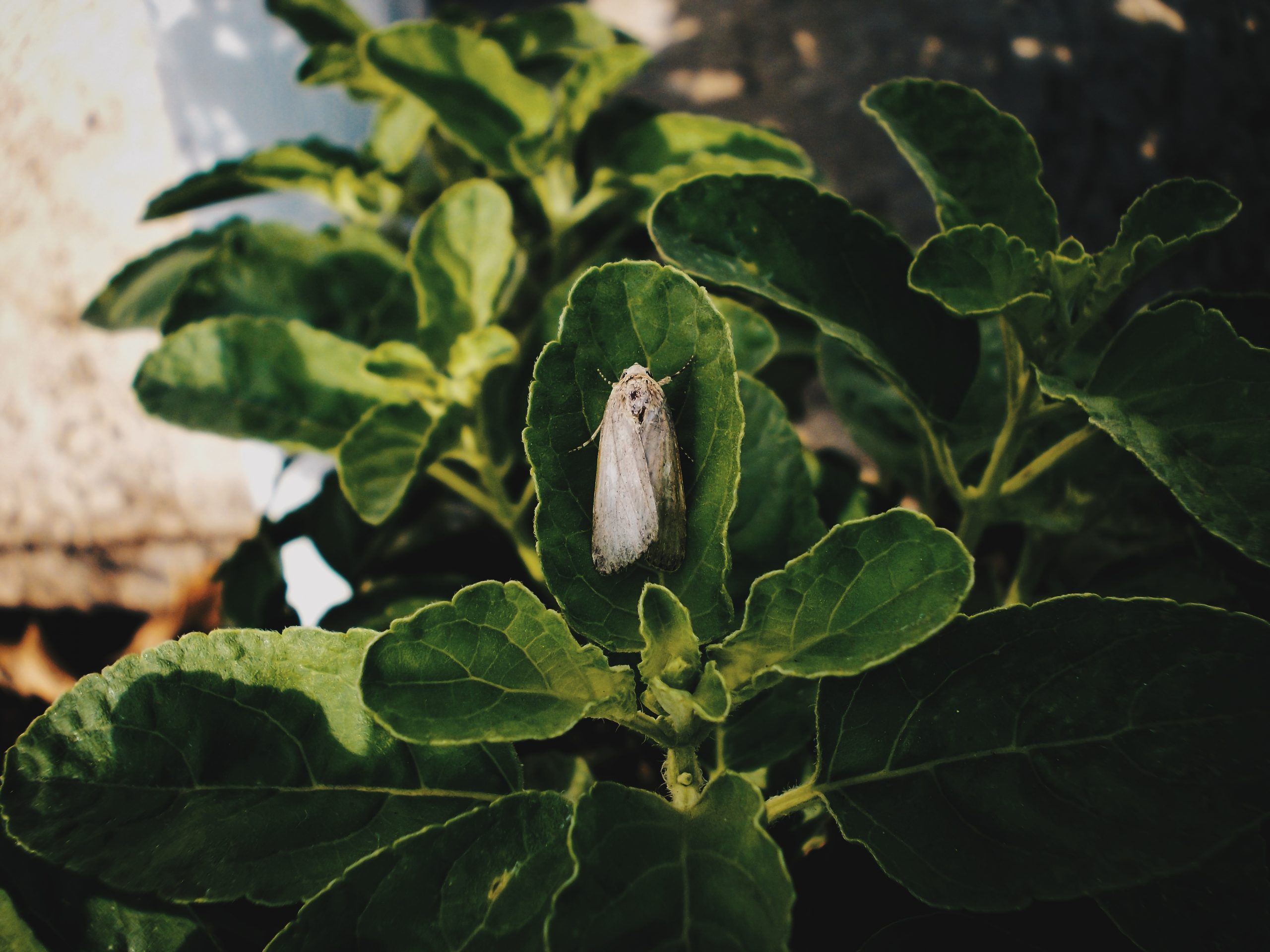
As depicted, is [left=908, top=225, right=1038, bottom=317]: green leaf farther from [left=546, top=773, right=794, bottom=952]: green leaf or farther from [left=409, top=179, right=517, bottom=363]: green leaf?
[left=409, top=179, right=517, bottom=363]: green leaf

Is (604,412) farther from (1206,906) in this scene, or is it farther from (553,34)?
(553,34)

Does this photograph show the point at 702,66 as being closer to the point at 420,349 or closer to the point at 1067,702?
the point at 420,349

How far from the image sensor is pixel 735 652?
2.68 ft

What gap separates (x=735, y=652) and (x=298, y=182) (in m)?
1.33

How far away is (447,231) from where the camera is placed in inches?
49.8

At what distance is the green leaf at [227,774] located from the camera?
2.55ft

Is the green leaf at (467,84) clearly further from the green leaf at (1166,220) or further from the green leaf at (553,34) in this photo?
the green leaf at (1166,220)

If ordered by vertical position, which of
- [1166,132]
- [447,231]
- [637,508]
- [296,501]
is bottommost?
[296,501]

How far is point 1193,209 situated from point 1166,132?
155cm

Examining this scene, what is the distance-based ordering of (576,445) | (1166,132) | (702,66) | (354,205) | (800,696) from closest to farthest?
(576,445) → (800,696) → (354,205) → (1166,132) → (702,66)

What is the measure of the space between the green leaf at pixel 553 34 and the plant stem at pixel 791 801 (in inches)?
60.2

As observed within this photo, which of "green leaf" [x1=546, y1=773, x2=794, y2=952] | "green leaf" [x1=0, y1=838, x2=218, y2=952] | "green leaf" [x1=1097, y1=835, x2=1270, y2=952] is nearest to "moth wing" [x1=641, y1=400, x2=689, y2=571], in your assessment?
"green leaf" [x1=546, y1=773, x2=794, y2=952]

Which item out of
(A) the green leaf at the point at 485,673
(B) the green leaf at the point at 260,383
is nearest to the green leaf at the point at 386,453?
(B) the green leaf at the point at 260,383

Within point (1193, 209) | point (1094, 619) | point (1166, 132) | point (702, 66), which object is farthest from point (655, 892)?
point (702, 66)
